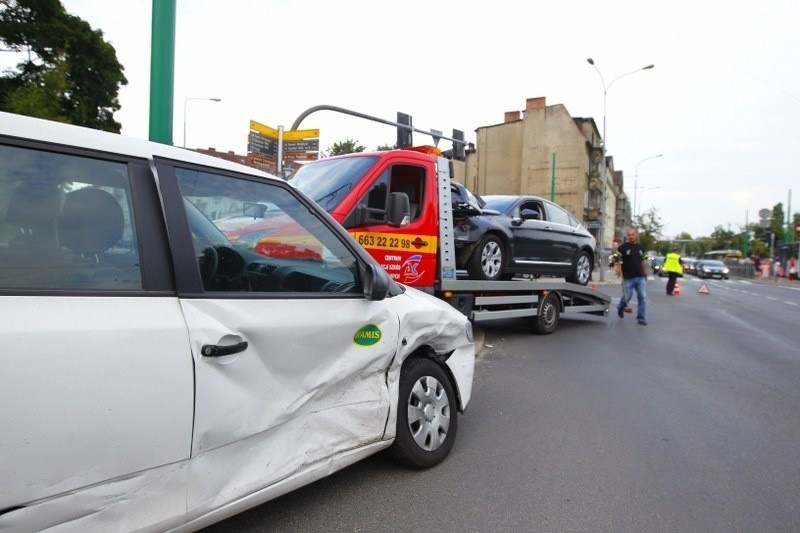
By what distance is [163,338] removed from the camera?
190 centimetres

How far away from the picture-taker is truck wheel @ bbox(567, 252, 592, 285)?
9.80 m

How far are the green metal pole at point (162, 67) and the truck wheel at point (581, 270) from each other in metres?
7.35

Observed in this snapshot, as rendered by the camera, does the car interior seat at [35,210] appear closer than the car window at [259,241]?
Yes

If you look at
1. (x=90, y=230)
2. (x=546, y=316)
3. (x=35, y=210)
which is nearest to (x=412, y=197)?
(x=546, y=316)

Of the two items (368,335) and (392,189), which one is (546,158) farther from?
(368,335)

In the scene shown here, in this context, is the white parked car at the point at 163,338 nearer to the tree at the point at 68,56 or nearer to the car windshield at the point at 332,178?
the car windshield at the point at 332,178

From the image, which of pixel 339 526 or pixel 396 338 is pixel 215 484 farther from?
pixel 396 338

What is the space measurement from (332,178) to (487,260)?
2775 millimetres

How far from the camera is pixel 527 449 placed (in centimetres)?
383

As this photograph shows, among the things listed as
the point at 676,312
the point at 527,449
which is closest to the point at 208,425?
the point at 527,449

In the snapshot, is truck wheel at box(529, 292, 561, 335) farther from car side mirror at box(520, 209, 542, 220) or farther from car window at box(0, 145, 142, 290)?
car window at box(0, 145, 142, 290)

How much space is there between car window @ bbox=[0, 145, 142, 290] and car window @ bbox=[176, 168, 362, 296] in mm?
278

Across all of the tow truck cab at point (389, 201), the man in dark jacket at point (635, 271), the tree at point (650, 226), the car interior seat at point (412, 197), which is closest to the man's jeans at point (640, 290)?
the man in dark jacket at point (635, 271)

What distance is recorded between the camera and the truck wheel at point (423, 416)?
10.5ft
